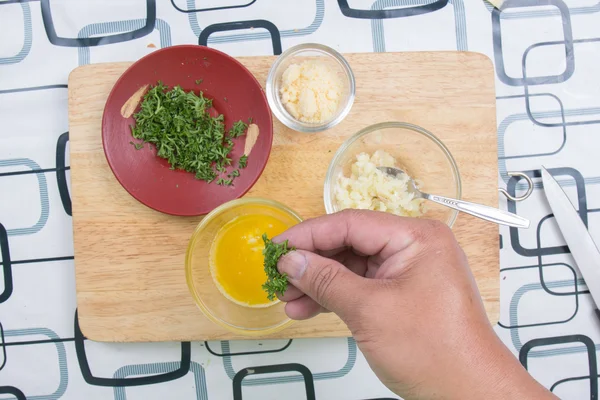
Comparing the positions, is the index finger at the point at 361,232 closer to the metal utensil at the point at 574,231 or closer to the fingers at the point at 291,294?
the fingers at the point at 291,294

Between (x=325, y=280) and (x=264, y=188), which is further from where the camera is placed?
(x=264, y=188)

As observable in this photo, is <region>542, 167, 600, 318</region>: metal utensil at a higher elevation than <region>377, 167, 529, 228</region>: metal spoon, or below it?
below

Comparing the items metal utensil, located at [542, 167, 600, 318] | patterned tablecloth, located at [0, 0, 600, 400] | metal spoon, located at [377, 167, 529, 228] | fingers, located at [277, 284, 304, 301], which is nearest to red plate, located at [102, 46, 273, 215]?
patterned tablecloth, located at [0, 0, 600, 400]

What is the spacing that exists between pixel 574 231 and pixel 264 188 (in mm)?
1039

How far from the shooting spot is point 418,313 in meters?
1.03

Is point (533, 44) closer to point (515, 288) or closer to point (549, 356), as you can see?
point (515, 288)

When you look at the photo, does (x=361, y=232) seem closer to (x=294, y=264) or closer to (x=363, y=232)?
(x=363, y=232)

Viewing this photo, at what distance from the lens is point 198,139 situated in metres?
1.44

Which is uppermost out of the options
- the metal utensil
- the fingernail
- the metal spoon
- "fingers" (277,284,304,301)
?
the fingernail

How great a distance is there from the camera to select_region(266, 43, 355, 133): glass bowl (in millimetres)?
1435

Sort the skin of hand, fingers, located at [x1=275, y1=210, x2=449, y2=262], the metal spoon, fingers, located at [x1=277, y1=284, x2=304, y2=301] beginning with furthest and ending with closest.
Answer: the metal spoon
fingers, located at [x1=277, y1=284, x2=304, y2=301]
fingers, located at [x1=275, y1=210, x2=449, y2=262]
the skin of hand

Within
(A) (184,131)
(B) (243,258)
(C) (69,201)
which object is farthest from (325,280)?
(C) (69,201)

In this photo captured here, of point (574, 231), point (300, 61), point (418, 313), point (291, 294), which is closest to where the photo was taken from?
point (418, 313)

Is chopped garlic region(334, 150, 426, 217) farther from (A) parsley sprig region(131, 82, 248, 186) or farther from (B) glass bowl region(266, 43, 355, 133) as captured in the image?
(A) parsley sprig region(131, 82, 248, 186)
